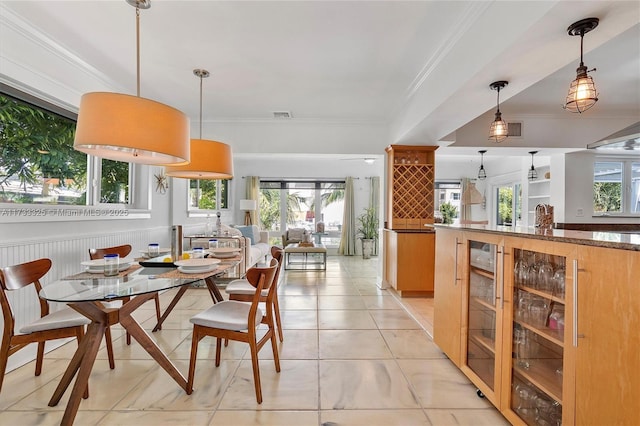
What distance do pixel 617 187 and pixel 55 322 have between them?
7264 mm

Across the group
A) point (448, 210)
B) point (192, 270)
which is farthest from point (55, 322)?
point (448, 210)

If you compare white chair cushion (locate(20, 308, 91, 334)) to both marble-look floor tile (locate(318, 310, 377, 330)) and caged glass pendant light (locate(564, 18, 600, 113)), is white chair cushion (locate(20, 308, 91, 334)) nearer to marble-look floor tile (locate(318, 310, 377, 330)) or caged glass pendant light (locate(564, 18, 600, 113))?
marble-look floor tile (locate(318, 310, 377, 330))

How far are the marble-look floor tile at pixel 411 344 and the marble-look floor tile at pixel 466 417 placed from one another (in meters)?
0.65

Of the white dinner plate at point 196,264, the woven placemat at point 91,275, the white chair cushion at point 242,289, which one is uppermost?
the white dinner plate at point 196,264

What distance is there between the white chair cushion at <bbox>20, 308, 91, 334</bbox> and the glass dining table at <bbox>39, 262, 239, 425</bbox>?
0.48 feet

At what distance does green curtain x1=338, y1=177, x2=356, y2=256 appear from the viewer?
25.5ft

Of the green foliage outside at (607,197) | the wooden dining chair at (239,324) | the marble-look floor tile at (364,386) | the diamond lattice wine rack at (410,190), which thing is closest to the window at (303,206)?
the diamond lattice wine rack at (410,190)

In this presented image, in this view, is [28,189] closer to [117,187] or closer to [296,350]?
[117,187]

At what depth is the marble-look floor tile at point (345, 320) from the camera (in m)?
3.07

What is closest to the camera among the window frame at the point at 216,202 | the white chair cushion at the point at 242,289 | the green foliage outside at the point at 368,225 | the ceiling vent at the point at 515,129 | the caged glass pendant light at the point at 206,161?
the caged glass pendant light at the point at 206,161

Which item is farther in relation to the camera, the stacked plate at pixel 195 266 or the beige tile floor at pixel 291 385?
the stacked plate at pixel 195 266

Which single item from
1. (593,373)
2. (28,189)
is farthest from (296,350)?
Result: (28,189)

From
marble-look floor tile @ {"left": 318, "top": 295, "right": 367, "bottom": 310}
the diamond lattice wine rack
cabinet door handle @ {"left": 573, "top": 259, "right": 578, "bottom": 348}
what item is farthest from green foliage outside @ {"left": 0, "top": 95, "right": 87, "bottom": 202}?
the diamond lattice wine rack

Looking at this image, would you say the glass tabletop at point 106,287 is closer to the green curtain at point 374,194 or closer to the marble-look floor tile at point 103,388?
the marble-look floor tile at point 103,388
